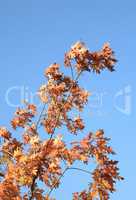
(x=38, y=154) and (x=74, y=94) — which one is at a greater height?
(x=74, y=94)

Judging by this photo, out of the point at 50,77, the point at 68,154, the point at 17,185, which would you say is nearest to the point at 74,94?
the point at 50,77

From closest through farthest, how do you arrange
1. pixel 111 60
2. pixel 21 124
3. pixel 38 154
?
pixel 38 154, pixel 111 60, pixel 21 124

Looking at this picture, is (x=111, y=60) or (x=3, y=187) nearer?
(x=3, y=187)

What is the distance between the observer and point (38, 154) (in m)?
14.4

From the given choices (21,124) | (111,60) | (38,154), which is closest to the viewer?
(38,154)

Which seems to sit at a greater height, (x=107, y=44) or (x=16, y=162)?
(x=107, y=44)

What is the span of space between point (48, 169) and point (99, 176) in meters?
1.38

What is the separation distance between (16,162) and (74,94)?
2.68 meters

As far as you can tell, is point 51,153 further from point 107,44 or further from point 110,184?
point 107,44

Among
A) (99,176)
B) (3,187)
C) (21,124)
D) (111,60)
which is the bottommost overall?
→ (3,187)

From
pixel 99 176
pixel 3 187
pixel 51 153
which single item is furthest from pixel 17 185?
pixel 99 176

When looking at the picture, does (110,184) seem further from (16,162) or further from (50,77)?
(50,77)

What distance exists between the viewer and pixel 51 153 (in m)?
14.4

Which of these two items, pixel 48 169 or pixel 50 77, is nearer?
pixel 48 169
